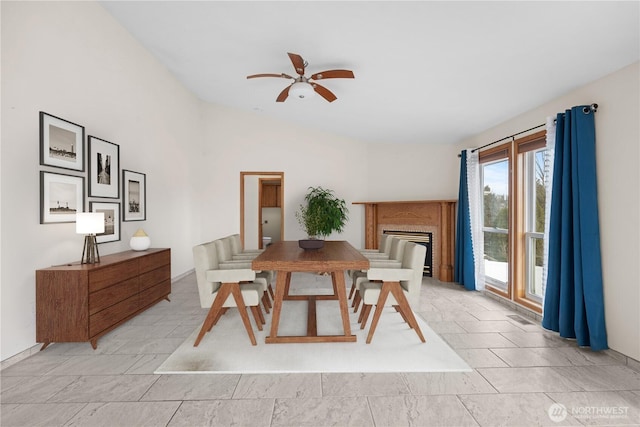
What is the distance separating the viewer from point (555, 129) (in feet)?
10.2

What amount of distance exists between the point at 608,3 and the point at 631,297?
217cm

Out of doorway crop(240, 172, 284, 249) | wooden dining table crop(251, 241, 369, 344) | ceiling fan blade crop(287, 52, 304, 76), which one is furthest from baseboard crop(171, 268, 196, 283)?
ceiling fan blade crop(287, 52, 304, 76)

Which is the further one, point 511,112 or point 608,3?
point 511,112

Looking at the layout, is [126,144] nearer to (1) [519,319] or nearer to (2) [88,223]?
(2) [88,223]

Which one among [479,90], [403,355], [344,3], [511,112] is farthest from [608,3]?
[403,355]

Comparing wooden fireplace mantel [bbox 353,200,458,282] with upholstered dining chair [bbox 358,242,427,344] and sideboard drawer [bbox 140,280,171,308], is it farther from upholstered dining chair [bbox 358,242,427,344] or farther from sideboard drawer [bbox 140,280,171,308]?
sideboard drawer [bbox 140,280,171,308]

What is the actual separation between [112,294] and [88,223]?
2.21ft

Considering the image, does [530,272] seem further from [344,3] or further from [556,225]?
[344,3]

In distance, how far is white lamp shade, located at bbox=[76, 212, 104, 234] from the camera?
2.74 metres

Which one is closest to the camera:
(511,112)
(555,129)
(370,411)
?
(370,411)

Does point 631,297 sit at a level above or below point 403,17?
below

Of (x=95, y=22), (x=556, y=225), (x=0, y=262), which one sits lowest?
(x=0, y=262)

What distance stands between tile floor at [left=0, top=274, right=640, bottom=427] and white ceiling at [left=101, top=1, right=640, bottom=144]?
95.9 inches

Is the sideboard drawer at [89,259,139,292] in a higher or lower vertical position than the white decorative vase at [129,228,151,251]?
lower
